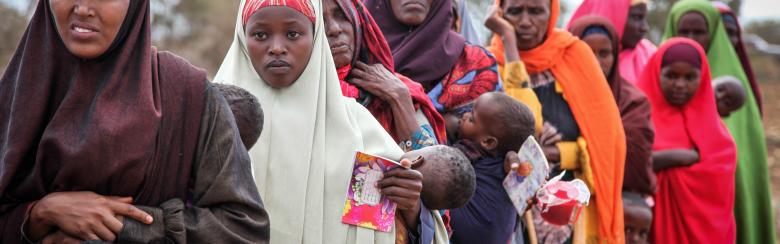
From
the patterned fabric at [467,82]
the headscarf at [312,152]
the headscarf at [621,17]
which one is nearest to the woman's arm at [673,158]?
the headscarf at [621,17]

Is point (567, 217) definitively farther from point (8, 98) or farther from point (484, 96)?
point (8, 98)

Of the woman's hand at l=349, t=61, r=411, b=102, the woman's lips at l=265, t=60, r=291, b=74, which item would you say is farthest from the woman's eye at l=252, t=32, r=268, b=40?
the woman's hand at l=349, t=61, r=411, b=102

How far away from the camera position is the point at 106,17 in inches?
104

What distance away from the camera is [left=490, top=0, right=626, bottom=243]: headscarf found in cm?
561

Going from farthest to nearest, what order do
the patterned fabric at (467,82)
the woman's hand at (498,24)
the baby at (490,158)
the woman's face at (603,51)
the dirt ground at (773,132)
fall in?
the dirt ground at (773,132) → the woman's face at (603,51) → the woman's hand at (498,24) → the patterned fabric at (467,82) → the baby at (490,158)

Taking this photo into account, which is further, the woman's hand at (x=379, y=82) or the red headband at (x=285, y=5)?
the woman's hand at (x=379, y=82)

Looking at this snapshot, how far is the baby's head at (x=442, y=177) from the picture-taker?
339 cm

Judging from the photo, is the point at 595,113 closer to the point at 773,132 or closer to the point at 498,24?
the point at 498,24

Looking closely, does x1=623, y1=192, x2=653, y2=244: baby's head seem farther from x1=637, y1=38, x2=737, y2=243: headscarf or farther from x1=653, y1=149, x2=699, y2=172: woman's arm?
x1=637, y1=38, x2=737, y2=243: headscarf

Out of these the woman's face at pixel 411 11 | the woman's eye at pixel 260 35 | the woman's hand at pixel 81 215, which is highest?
the woman's face at pixel 411 11

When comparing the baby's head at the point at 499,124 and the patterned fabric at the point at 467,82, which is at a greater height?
the patterned fabric at the point at 467,82

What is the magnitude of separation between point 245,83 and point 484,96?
1.20 metres

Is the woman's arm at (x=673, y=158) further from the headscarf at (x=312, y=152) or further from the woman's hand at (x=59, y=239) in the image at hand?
the woman's hand at (x=59, y=239)

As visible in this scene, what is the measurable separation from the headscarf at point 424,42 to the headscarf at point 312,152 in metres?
1.12
